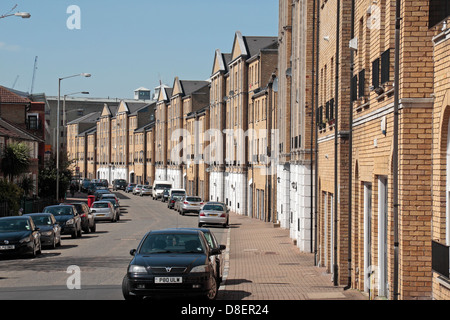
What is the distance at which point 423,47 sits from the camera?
503 inches

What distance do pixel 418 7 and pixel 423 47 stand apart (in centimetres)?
68

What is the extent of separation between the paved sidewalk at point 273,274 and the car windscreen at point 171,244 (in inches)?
49.1

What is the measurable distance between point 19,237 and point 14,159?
25216mm

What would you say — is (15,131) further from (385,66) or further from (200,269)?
(385,66)

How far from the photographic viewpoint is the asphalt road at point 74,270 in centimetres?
1680

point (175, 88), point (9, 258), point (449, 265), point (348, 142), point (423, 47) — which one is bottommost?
point (9, 258)

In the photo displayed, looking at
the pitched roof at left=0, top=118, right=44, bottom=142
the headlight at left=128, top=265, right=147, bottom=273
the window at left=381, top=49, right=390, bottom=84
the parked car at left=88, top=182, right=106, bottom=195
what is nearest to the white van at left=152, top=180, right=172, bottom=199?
the parked car at left=88, top=182, right=106, bottom=195

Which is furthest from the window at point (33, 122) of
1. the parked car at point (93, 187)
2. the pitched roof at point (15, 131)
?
the parked car at point (93, 187)

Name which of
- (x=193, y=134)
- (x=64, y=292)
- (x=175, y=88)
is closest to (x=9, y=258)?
(x=64, y=292)

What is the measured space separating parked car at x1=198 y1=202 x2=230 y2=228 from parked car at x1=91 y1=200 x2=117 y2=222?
7.80 metres

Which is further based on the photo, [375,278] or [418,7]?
[375,278]

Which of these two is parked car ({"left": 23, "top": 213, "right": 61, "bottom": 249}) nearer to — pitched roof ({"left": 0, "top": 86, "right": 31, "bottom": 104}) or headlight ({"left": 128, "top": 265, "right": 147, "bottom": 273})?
headlight ({"left": 128, "top": 265, "right": 147, "bottom": 273})

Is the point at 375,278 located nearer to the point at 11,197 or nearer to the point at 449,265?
the point at 449,265

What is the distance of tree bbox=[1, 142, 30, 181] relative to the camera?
50.1 metres
